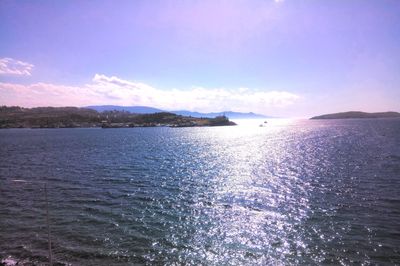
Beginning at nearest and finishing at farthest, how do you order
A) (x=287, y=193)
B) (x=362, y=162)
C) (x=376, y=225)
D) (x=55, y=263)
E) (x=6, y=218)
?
(x=55, y=263), (x=376, y=225), (x=6, y=218), (x=287, y=193), (x=362, y=162)

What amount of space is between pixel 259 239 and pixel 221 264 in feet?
18.8

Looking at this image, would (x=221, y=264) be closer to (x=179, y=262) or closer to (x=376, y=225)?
(x=179, y=262)

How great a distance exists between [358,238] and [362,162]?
159ft

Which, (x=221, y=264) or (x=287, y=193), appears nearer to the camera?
(x=221, y=264)

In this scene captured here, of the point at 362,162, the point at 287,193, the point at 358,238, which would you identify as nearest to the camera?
the point at 358,238

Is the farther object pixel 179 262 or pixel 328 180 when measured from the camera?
pixel 328 180

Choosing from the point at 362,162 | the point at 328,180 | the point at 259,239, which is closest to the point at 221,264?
the point at 259,239

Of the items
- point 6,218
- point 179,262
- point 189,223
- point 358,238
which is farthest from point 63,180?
point 358,238

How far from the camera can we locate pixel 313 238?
2611cm

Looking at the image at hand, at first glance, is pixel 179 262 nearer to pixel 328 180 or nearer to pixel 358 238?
pixel 358 238

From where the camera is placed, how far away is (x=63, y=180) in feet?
168

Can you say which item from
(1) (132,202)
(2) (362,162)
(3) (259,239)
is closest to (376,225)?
(3) (259,239)

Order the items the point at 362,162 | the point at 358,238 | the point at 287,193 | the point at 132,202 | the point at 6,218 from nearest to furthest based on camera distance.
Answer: the point at 358,238
the point at 6,218
the point at 132,202
the point at 287,193
the point at 362,162

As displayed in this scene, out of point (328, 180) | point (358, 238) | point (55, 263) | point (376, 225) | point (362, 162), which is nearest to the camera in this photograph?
point (55, 263)
